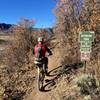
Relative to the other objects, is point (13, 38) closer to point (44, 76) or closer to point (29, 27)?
point (29, 27)

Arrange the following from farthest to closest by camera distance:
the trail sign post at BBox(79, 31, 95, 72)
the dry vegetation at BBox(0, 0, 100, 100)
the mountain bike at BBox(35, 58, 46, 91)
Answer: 1. the mountain bike at BBox(35, 58, 46, 91)
2. the trail sign post at BBox(79, 31, 95, 72)
3. the dry vegetation at BBox(0, 0, 100, 100)

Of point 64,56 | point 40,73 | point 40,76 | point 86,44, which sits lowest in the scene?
point 40,76

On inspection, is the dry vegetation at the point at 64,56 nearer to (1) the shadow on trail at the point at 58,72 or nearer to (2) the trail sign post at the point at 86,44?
(1) the shadow on trail at the point at 58,72

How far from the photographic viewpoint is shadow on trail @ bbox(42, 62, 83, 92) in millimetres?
15019

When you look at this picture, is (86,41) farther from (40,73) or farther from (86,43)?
(40,73)

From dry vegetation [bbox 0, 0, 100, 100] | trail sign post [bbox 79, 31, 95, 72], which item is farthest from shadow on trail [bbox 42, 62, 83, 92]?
trail sign post [bbox 79, 31, 95, 72]

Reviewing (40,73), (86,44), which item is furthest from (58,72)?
(86,44)

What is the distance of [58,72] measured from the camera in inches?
652

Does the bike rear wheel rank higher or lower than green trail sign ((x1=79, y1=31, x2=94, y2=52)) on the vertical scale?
lower

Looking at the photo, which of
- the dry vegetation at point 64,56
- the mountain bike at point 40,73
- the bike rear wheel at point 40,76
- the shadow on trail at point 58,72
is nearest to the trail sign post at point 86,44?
the dry vegetation at point 64,56

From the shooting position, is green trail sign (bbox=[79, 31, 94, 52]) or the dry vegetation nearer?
the dry vegetation

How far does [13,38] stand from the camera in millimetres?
23797

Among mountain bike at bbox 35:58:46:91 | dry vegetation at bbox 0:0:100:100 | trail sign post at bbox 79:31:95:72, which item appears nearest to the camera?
dry vegetation at bbox 0:0:100:100

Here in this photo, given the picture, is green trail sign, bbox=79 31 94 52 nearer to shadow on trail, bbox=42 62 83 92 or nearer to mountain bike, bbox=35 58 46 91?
shadow on trail, bbox=42 62 83 92
